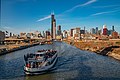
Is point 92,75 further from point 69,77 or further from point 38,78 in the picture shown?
point 38,78

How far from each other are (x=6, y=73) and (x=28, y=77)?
6.69m

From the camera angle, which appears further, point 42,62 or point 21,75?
point 42,62

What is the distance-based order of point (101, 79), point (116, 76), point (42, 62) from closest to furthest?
point (101, 79), point (116, 76), point (42, 62)

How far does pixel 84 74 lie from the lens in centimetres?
4716

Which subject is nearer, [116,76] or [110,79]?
[110,79]

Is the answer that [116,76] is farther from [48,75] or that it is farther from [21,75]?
[21,75]

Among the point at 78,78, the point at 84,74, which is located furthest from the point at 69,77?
the point at 84,74

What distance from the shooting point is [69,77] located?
43594mm

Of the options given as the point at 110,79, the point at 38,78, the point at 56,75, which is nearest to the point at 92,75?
the point at 110,79

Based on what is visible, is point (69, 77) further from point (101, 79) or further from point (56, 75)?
point (101, 79)

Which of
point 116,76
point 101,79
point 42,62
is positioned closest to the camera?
point 101,79

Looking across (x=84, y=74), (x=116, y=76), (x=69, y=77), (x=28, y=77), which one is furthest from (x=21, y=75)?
(x=116, y=76)

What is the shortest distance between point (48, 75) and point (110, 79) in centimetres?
1390

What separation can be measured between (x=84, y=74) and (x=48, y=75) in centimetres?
836
